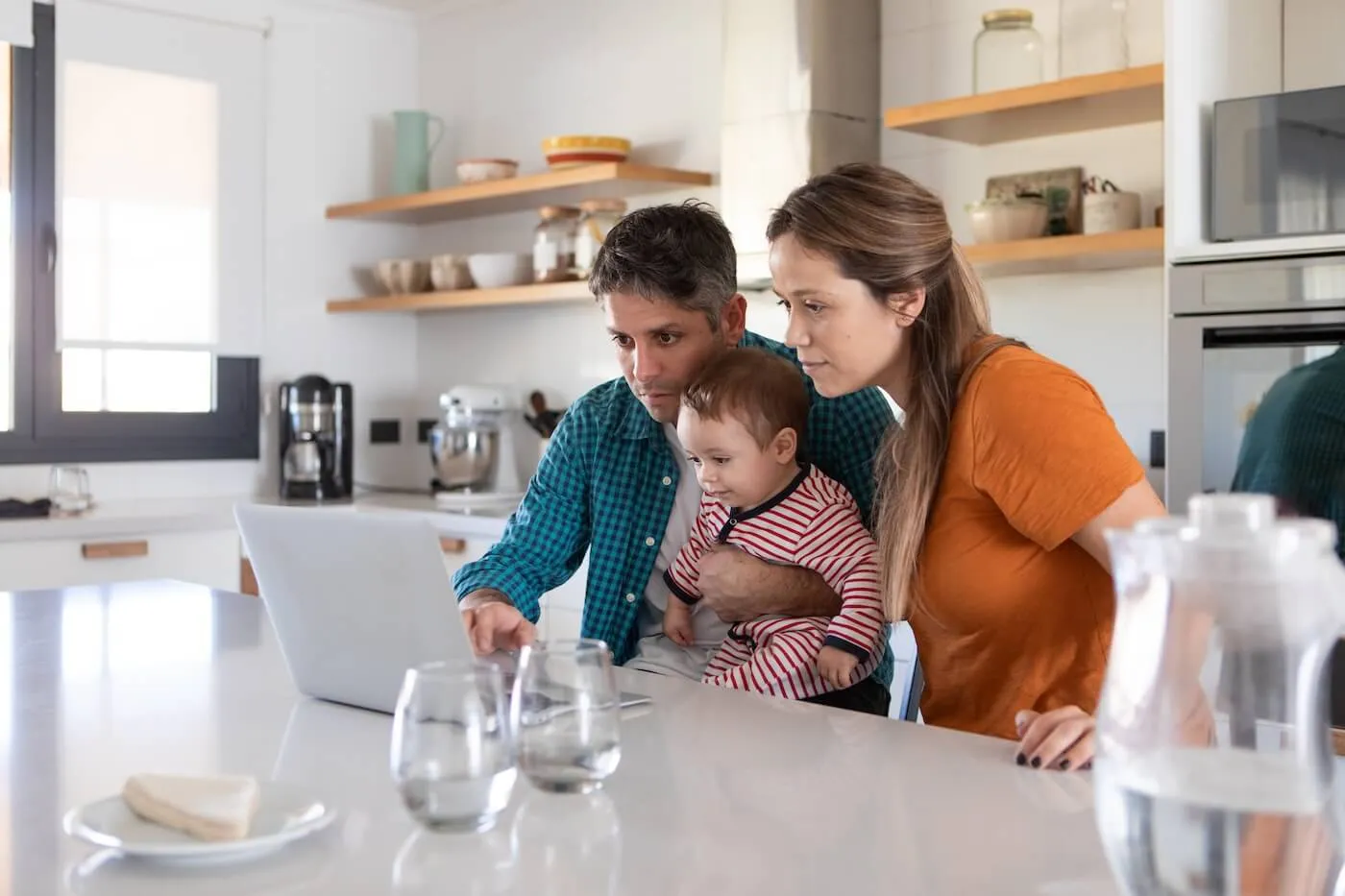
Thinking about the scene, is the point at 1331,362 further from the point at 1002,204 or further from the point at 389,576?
the point at 389,576

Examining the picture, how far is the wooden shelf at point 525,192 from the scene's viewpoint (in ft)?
12.7

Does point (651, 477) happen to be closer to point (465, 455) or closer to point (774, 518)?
point (774, 518)

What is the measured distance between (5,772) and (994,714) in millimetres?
1052

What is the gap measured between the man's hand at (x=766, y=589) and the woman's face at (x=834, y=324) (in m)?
0.30

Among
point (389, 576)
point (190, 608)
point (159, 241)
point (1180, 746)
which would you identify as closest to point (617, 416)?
point (190, 608)

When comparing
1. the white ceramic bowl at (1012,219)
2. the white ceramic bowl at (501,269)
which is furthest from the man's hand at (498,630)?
the white ceramic bowl at (501,269)

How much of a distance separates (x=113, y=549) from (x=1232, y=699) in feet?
11.8

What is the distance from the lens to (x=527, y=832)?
102cm

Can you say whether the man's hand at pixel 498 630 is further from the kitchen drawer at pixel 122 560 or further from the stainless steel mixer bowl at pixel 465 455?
the stainless steel mixer bowl at pixel 465 455

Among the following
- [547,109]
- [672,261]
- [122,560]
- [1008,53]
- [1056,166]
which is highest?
[547,109]

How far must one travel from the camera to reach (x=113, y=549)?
3.79 metres

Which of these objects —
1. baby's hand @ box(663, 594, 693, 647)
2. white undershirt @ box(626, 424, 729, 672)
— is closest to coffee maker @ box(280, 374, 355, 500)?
white undershirt @ box(626, 424, 729, 672)

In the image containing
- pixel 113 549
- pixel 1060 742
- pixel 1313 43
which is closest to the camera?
pixel 1060 742

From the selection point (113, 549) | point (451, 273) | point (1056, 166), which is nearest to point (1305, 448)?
point (1056, 166)
